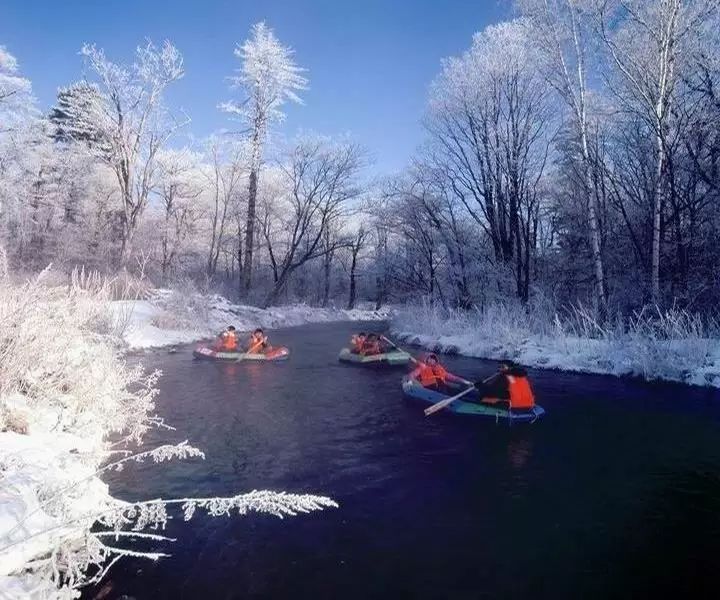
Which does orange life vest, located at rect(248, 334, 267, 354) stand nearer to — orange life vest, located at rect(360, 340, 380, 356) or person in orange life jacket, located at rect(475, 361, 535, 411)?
orange life vest, located at rect(360, 340, 380, 356)

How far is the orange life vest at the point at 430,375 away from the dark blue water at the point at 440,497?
667 millimetres

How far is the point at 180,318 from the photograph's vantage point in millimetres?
19703

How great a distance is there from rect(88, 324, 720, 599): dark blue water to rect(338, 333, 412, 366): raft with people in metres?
3.99

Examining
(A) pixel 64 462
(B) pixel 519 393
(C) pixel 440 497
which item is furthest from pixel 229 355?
(A) pixel 64 462

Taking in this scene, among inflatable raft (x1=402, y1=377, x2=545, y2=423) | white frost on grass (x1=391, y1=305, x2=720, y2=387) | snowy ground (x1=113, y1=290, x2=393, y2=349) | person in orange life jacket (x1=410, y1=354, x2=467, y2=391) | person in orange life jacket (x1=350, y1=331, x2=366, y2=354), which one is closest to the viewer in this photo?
inflatable raft (x1=402, y1=377, x2=545, y2=423)

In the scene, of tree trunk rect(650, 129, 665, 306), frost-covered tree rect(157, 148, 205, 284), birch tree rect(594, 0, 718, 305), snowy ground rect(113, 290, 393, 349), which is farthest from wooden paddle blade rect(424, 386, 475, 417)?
frost-covered tree rect(157, 148, 205, 284)

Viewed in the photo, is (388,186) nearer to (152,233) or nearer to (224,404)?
(224,404)

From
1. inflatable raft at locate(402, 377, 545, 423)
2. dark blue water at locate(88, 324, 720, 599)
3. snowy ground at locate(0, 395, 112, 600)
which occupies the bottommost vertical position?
dark blue water at locate(88, 324, 720, 599)

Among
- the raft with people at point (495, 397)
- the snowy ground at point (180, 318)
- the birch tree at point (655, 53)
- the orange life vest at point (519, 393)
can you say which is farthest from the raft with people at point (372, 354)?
the birch tree at point (655, 53)

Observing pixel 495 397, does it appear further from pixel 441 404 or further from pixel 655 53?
pixel 655 53

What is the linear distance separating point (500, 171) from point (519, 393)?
1522cm

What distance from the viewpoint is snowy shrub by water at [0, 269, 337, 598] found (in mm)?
3074

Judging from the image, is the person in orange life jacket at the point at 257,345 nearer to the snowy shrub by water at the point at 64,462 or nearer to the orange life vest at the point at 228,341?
the orange life vest at the point at 228,341

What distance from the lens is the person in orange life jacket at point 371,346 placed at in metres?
15.6
